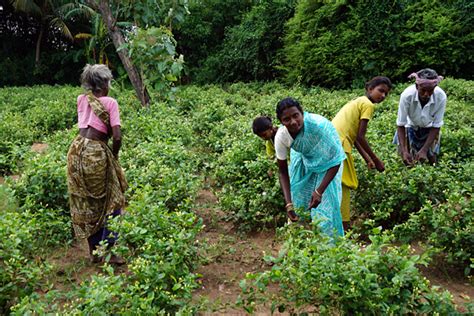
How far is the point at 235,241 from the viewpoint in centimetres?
464

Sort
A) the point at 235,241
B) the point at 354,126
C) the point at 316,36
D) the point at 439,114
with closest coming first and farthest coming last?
the point at 354,126
the point at 235,241
the point at 439,114
the point at 316,36

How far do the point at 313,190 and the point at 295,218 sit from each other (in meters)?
0.34

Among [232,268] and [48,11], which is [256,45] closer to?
[48,11]

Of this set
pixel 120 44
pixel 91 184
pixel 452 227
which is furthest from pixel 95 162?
pixel 120 44

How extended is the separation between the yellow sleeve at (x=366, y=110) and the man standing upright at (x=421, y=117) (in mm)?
789

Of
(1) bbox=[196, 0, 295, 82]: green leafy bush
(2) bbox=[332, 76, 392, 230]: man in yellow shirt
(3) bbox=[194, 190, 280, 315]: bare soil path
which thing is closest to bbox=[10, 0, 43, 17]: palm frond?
(1) bbox=[196, 0, 295, 82]: green leafy bush

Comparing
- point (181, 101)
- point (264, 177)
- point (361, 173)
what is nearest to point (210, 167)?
point (264, 177)

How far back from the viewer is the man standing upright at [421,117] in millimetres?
4684

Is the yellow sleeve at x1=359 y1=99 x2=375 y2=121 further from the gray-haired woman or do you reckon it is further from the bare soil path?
the gray-haired woman

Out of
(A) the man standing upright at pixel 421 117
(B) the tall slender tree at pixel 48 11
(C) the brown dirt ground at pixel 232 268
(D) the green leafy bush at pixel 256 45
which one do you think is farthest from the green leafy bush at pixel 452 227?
(B) the tall slender tree at pixel 48 11

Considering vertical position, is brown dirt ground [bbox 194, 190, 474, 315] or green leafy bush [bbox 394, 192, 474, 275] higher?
green leafy bush [bbox 394, 192, 474, 275]

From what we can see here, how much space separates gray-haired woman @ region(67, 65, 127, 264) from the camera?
4008 millimetres

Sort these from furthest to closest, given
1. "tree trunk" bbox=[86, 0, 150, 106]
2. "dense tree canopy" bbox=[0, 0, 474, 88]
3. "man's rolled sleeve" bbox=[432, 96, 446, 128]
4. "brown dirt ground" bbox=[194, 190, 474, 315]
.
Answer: "dense tree canopy" bbox=[0, 0, 474, 88], "tree trunk" bbox=[86, 0, 150, 106], "man's rolled sleeve" bbox=[432, 96, 446, 128], "brown dirt ground" bbox=[194, 190, 474, 315]

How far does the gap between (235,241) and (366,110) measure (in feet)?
5.84
